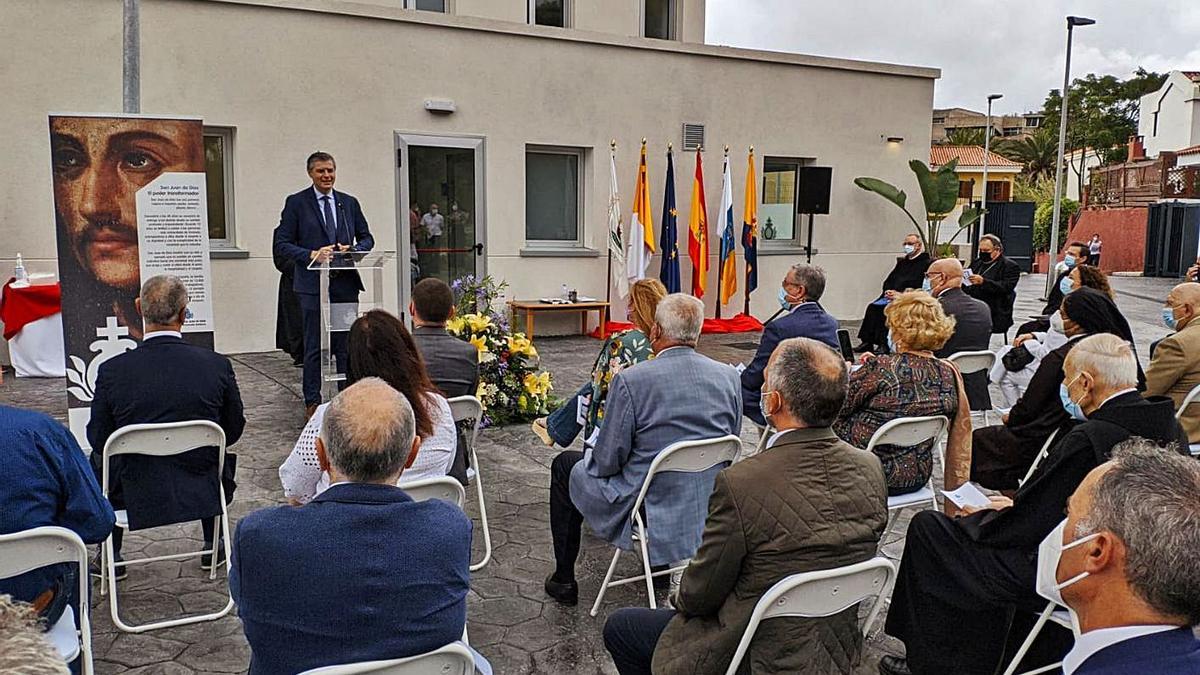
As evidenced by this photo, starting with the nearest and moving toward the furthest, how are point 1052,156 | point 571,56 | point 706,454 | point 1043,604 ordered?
point 1043,604
point 706,454
point 571,56
point 1052,156

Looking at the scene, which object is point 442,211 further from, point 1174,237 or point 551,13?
point 1174,237

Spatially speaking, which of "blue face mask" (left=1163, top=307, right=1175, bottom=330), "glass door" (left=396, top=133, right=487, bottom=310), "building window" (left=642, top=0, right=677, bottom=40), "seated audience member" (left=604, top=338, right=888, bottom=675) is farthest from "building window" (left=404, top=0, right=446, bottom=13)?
"seated audience member" (left=604, top=338, right=888, bottom=675)

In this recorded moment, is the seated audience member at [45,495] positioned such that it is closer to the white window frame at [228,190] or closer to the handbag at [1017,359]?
the handbag at [1017,359]

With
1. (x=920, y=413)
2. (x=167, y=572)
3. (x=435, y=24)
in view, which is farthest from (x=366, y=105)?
(x=920, y=413)

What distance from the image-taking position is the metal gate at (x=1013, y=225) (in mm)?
Answer: 23297

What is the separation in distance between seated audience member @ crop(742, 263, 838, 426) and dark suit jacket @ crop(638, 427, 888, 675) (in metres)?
2.52

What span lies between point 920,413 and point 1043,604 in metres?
1.16

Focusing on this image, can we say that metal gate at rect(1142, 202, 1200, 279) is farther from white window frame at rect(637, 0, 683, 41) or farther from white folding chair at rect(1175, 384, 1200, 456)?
white folding chair at rect(1175, 384, 1200, 456)

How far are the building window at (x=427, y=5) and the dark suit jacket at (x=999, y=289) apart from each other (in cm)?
735

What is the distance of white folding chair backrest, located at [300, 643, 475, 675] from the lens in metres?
1.84

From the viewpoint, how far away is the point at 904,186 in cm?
1390

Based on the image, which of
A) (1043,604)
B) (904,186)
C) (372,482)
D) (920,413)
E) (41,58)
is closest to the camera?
(372,482)

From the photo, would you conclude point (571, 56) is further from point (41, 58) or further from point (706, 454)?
point (706, 454)

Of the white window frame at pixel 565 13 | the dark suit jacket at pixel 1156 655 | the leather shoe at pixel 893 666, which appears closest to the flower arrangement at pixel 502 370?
the leather shoe at pixel 893 666
